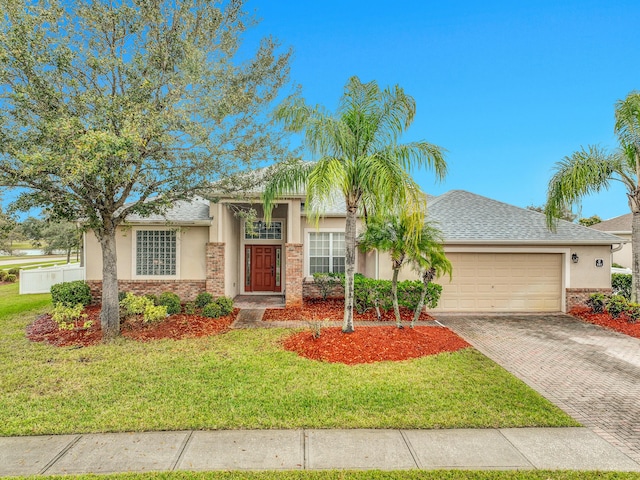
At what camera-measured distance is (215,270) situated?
11648 millimetres

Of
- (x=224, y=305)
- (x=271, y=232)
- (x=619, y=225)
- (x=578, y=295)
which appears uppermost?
(x=619, y=225)

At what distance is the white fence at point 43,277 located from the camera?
15.6m

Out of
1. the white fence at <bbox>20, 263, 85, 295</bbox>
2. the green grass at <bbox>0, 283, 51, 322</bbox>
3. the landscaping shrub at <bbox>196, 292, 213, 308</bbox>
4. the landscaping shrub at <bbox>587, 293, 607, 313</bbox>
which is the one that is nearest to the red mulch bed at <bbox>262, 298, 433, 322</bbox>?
the landscaping shrub at <bbox>196, 292, 213, 308</bbox>

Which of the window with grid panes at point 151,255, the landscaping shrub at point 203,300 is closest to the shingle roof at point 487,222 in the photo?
the window with grid panes at point 151,255

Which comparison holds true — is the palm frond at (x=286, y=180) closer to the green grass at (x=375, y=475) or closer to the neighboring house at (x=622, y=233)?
the green grass at (x=375, y=475)

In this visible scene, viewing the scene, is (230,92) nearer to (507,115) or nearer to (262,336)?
(262,336)

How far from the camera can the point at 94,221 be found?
8.55 meters

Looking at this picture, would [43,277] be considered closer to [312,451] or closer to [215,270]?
[215,270]

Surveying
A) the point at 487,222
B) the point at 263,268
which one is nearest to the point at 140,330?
the point at 263,268

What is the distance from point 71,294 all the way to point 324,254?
923cm

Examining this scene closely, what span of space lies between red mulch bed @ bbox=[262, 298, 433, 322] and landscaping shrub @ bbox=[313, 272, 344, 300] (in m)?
0.79

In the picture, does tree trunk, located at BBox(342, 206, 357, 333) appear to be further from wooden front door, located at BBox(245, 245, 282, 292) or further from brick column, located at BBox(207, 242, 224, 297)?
wooden front door, located at BBox(245, 245, 282, 292)

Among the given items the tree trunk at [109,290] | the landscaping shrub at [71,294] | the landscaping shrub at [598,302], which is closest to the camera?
the tree trunk at [109,290]

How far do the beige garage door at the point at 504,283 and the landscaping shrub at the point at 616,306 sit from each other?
154 centimetres
